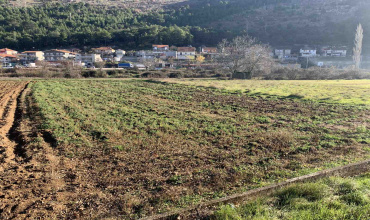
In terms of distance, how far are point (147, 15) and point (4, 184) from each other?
155 m

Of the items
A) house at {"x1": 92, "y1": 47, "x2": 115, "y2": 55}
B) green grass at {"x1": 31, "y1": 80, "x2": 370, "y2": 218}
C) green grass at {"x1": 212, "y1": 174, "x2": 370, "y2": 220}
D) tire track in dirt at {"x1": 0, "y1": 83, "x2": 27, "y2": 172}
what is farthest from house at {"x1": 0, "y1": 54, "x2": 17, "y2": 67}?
green grass at {"x1": 212, "y1": 174, "x2": 370, "y2": 220}

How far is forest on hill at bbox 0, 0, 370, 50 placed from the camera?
330 feet

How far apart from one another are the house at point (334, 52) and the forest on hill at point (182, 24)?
9994 mm

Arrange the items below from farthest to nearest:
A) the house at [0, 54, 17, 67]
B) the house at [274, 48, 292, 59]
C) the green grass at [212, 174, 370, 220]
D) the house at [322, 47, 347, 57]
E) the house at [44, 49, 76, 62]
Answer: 1. the house at [274, 48, 292, 59]
2. the house at [322, 47, 347, 57]
3. the house at [44, 49, 76, 62]
4. the house at [0, 54, 17, 67]
5. the green grass at [212, 174, 370, 220]

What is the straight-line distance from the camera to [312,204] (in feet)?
13.2

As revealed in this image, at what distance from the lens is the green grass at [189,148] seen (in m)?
5.35

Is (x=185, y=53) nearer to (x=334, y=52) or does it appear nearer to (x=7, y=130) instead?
(x=334, y=52)

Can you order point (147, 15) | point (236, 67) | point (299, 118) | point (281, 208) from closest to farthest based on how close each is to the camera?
point (281, 208), point (299, 118), point (236, 67), point (147, 15)

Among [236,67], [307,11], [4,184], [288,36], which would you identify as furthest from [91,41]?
[307,11]

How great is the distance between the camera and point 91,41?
101312 mm

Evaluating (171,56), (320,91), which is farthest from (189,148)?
(171,56)

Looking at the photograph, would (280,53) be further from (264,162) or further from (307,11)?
(264,162)

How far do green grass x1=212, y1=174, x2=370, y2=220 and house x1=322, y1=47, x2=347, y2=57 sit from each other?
103m

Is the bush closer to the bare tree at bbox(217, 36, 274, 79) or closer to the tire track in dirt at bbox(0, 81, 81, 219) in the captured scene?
the bare tree at bbox(217, 36, 274, 79)
